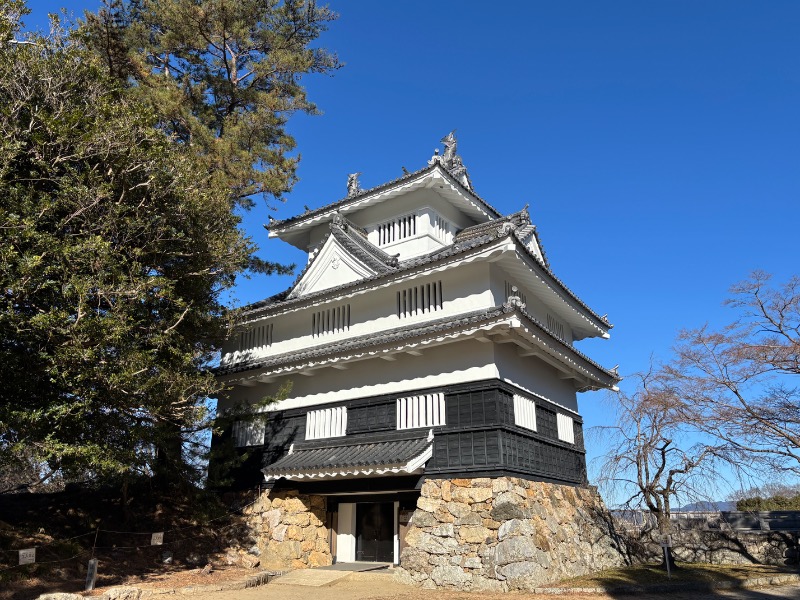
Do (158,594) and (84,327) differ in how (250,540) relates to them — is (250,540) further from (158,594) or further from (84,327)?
(84,327)

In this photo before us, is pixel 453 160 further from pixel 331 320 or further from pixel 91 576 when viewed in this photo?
pixel 91 576

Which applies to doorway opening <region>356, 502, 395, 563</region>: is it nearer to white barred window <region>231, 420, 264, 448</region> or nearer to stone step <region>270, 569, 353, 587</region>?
stone step <region>270, 569, 353, 587</region>

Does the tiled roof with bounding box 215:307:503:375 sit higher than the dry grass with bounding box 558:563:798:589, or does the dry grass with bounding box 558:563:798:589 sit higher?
the tiled roof with bounding box 215:307:503:375

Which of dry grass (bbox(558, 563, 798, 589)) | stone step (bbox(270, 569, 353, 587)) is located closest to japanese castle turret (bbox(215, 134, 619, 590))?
dry grass (bbox(558, 563, 798, 589))

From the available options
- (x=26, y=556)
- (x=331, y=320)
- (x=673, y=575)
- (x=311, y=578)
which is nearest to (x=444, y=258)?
(x=331, y=320)

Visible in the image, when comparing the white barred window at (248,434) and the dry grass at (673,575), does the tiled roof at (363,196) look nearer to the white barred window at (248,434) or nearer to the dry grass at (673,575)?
the white barred window at (248,434)

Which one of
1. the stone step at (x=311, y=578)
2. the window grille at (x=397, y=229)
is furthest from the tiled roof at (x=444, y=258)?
the stone step at (x=311, y=578)

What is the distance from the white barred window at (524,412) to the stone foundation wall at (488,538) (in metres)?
1.40

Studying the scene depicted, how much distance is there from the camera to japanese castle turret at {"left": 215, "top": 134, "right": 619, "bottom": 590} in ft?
39.6

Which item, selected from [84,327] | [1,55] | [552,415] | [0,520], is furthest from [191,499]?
[1,55]

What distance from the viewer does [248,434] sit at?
54.2ft

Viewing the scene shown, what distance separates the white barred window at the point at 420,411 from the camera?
1321cm

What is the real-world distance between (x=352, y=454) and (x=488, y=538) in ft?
12.4

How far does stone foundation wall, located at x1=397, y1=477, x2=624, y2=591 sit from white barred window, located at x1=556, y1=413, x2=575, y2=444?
8.66ft
